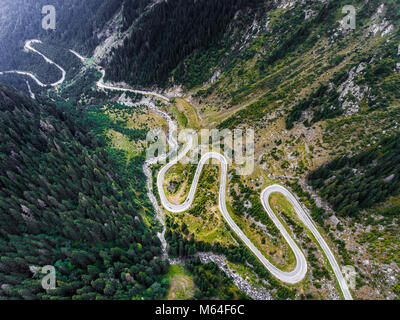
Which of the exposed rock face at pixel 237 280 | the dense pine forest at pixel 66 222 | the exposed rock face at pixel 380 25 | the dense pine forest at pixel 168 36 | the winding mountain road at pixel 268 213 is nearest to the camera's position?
the dense pine forest at pixel 66 222

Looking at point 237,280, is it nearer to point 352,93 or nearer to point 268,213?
point 268,213

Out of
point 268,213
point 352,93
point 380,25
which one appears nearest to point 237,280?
point 268,213

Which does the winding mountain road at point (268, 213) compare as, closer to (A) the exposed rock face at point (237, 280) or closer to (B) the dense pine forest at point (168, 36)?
(A) the exposed rock face at point (237, 280)

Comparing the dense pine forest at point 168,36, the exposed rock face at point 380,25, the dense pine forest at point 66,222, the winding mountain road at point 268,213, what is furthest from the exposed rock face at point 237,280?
the dense pine forest at point 168,36

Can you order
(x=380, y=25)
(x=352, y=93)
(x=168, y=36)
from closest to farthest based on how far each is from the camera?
(x=352, y=93) → (x=380, y=25) → (x=168, y=36)

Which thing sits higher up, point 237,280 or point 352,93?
point 352,93

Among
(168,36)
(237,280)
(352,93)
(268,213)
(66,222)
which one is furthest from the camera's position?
(168,36)

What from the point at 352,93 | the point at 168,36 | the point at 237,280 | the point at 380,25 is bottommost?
the point at 237,280

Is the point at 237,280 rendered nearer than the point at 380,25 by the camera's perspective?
Yes
